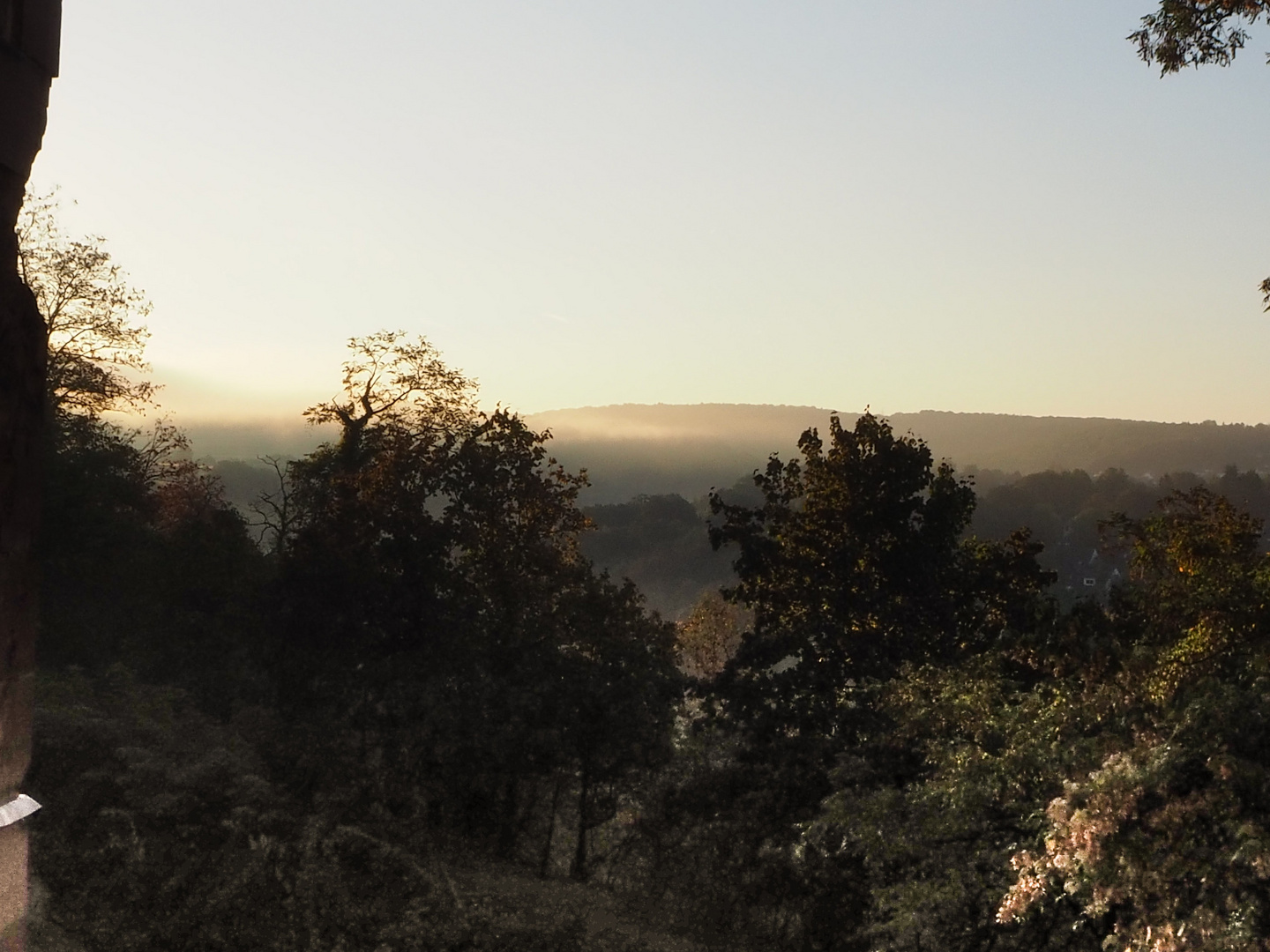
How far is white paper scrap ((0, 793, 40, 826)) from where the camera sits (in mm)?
1854

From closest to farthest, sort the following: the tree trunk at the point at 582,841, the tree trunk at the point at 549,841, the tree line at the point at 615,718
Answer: the tree line at the point at 615,718 < the tree trunk at the point at 549,841 < the tree trunk at the point at 582,841

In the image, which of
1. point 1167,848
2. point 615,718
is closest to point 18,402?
point 1167,848

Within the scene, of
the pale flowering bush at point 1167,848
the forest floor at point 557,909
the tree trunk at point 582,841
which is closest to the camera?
the pale flowering bush at point 1167,848

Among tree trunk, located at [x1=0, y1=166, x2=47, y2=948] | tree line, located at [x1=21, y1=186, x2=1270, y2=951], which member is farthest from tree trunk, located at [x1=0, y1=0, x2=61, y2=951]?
tree line, located at [x1=21, y1=186, x2=1270, y2=951]

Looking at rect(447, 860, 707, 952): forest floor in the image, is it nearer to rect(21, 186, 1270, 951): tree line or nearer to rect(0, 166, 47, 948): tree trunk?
rect(21, 186, 1270, 951): tree line

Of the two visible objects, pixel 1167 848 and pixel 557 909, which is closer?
pixel 1167 848

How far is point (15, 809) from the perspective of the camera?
1.88 metres

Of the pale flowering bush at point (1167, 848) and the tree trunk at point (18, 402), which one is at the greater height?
the tree trunk at point (18, 402)

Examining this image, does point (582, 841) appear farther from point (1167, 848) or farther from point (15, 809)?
point (15, 809)

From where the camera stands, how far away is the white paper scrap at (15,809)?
73.0 inches

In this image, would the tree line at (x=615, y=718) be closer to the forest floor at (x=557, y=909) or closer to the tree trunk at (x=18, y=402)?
the forest floor at (x=557, y=909)

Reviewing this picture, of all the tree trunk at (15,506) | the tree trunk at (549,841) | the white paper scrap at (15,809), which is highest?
the tree trunk at (15,506)

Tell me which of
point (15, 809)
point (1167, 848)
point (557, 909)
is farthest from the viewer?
point (557, 909)

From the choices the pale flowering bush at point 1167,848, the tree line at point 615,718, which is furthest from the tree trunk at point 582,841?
the pale flowering bush at point 1167,848
